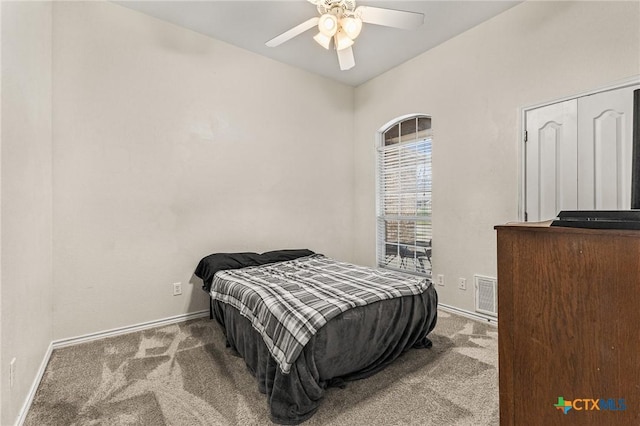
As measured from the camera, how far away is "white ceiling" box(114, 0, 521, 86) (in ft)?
8.93

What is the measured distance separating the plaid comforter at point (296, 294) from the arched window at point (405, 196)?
4.29 ft

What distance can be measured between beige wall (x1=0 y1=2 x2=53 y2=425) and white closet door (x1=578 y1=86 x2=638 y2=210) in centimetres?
367

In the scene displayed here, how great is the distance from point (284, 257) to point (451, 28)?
9.61ft

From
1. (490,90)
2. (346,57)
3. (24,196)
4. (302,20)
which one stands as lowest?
(24,196)

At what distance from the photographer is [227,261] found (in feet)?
9.61

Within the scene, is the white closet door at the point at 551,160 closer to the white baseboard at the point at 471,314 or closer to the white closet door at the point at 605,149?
the white closet door at the point at 605,149

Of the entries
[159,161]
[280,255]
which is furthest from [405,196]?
[159,161]

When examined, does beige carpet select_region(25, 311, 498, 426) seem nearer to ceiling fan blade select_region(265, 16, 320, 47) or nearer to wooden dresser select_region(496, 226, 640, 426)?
wooden dresser select_region(496, 226, 640, 426)

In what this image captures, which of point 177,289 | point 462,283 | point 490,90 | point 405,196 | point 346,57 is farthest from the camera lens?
point 405,196

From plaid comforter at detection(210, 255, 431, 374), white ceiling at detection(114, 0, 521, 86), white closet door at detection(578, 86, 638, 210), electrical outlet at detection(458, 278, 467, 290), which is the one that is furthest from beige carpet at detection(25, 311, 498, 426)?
white ceiling at detection(114, 0, 521, 86)

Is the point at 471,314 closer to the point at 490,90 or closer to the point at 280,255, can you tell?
the point at 280,255

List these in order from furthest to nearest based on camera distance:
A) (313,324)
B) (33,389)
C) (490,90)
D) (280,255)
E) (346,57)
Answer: (280,255) → (490,90) → (346,57) → (33,389) → (313,324)

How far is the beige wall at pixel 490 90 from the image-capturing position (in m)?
2.28

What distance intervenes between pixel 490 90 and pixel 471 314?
2.23 metres
